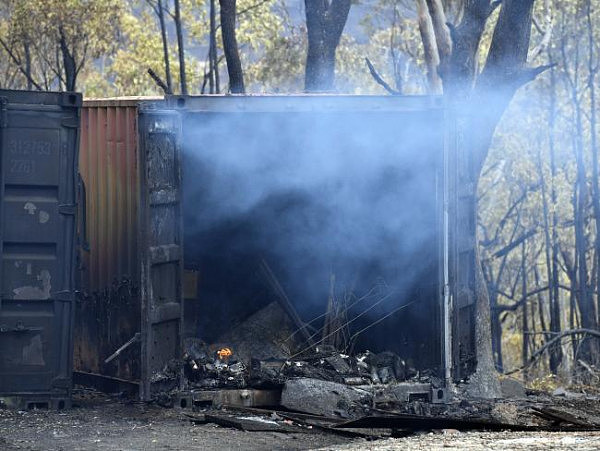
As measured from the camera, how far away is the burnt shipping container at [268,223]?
1032cm

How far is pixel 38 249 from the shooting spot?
34.0 ft

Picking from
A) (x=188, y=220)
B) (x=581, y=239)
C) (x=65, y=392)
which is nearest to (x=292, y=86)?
(x=581, y=239)

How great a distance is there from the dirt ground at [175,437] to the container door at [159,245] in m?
0.39

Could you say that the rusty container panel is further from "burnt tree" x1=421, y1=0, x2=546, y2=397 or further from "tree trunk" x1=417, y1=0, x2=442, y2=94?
"tree trunk" x1=417, y1=0, x2=442, y2=94

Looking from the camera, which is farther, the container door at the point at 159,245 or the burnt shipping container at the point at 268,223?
the burnt shipping container at the point at 268,223

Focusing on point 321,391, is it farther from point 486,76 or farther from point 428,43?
point 428,43

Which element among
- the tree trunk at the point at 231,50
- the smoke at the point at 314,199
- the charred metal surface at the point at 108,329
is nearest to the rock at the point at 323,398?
the smoke at the point at 314,199

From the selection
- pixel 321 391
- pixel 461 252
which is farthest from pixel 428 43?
pixel 321 391

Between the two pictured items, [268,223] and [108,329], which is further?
[268,223]

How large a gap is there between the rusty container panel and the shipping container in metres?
0.55

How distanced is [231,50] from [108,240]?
7756 millimetres

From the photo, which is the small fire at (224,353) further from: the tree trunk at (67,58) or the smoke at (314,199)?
the tree trunk at (67,58)

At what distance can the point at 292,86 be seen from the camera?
33094 millimetres

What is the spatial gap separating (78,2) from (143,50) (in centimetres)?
538
